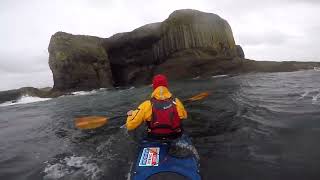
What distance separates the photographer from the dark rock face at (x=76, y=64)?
41.6 metres

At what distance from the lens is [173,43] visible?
41.7m

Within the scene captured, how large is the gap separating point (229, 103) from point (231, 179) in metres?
8.54

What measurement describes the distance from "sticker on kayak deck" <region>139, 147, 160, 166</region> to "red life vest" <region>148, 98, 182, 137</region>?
22.9 inches

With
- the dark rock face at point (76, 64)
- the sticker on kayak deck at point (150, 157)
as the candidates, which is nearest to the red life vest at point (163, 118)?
the sticker on kayak deck at point (150, 157)

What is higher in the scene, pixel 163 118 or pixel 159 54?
pixel 159 54

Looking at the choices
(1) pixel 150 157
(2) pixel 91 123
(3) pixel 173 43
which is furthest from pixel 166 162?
(3) pixel 173 43

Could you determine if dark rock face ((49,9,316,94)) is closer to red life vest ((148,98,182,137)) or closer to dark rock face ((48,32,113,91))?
dark rock face ((48,32,113,91))

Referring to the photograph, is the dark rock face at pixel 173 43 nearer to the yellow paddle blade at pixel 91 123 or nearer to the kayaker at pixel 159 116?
the yellow paddle blade at pixel 91 123

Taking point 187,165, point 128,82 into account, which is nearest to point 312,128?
point 187,165

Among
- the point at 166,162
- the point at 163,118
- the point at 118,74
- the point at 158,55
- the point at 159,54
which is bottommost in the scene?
the point at 166,162

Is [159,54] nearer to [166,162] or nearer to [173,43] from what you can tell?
[173,43]

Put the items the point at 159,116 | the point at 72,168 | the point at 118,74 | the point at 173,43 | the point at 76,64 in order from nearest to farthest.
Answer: the point at 159,116, the point at 72,168, the point at 173,43, the point at 76,64, the point at 118,74

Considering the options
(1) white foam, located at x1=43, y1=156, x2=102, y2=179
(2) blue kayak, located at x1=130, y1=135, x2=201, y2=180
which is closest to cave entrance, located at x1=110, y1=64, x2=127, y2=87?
(1) white foam, located at x1=43, y1=156, x2=102, y2=179

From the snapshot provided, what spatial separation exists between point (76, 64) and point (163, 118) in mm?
36635
